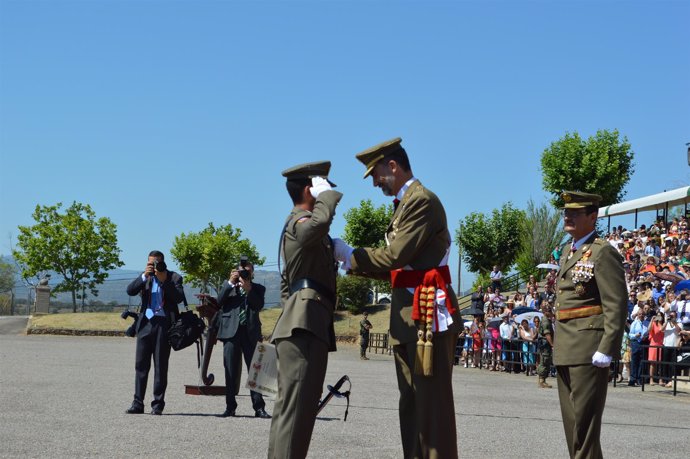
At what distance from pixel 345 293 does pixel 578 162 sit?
732 inches

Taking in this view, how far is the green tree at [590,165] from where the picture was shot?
62094 millimetres

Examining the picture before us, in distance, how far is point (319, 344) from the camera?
238 inches

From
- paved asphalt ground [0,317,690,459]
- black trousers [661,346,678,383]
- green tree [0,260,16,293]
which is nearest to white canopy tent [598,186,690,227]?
black trousers [661,346,678,383]

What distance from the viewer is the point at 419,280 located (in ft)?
19.8

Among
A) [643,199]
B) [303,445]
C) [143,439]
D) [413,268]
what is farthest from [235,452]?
[643,199]

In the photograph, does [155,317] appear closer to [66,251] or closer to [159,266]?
[159,266]

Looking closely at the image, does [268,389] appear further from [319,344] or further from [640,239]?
[640,239]

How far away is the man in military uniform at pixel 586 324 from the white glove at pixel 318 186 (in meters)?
1.88

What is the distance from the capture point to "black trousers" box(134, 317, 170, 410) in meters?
11.7

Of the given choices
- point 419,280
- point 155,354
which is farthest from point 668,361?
point 419,280

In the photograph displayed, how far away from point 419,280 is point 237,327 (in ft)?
20.7

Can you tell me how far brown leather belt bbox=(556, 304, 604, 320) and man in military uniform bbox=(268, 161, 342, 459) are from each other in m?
1.77

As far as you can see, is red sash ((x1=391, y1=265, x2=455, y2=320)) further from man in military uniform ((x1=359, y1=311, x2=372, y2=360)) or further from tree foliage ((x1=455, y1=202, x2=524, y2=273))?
tree foliage ((x1=455, y1=202, x2=524, y2=273))

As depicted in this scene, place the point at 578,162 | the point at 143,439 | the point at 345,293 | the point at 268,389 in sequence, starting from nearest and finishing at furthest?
the point at 268,389
the point at 143,439
the point at 345,293
the point at 578,162
